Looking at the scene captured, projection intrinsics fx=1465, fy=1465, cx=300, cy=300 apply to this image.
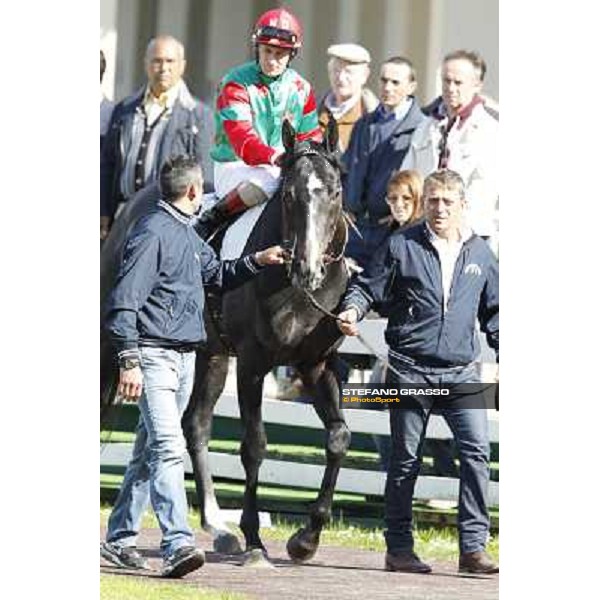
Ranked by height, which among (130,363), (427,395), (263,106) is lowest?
(427,395)

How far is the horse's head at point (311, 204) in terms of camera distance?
17.9 ft

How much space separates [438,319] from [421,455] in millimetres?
536

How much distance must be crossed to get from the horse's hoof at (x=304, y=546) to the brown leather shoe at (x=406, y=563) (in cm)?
29

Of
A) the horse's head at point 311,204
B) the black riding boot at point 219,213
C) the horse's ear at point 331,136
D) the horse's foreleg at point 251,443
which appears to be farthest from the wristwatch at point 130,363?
the horse's ear at point 331,136

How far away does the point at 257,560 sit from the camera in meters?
5.73

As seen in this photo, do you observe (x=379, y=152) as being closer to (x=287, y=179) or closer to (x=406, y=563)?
(x=287, y=179)

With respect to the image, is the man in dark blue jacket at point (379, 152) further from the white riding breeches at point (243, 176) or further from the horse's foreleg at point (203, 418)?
the horse's foreleg at point (203, 418)

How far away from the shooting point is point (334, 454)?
5754mm

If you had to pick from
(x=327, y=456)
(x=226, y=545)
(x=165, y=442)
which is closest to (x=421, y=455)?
(x=327, y=456)

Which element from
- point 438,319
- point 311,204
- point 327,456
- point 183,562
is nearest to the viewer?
point 311,204
